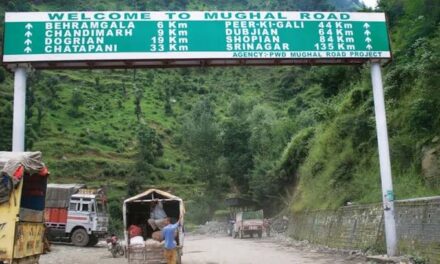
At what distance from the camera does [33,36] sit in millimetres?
13344

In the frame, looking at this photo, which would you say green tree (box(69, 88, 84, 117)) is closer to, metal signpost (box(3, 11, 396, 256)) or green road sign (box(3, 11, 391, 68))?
metal signpost (box(3, 11, 396, 256))

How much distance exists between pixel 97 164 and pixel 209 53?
5435cm

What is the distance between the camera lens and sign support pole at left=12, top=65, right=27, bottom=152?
13.2 meters

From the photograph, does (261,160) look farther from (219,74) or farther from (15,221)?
(219,74)

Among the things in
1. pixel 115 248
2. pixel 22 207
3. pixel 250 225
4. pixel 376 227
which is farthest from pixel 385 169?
pixel 250 225

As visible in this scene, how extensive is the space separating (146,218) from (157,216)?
1184 mm

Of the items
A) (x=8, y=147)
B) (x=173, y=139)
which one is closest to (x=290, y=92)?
(x=173, y=139)

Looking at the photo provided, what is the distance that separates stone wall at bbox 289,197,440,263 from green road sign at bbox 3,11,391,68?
5.01 metres

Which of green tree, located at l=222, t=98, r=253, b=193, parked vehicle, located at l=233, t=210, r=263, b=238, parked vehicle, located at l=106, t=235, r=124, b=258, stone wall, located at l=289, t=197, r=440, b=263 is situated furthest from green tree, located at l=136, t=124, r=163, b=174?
stone wall, located at l=289, t=197, r=440, b=263

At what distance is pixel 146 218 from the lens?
57.5 ft

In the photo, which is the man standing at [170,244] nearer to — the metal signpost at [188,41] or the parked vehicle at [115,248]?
the metal signpost at [188,41]

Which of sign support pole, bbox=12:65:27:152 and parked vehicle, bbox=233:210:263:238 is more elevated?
sign support pole, bbox=12:65:27:152

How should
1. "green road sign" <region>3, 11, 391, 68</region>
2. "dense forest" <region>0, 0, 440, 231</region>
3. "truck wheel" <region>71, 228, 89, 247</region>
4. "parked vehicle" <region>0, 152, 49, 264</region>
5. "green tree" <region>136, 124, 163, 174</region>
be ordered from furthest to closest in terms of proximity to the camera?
"green tree" <region>136, 124, 163, 174</region>
"truck wheel" <region>71, 228, 89, 247</region>
"dense forest" <region>0, 0, 440, 231</region>
"green road sign" <region>3, 11, 391, 68</region>
"parked vehicle" <region>0, 152, 49, 264</region>

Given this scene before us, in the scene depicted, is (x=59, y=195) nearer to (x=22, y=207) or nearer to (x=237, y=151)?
(x=22, y=207)
